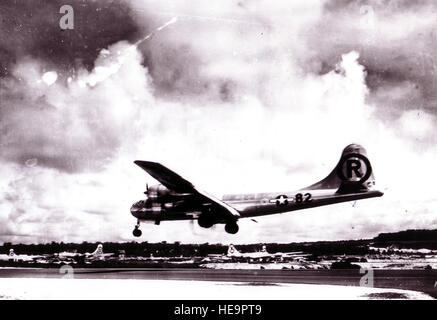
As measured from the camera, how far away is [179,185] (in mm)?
22375

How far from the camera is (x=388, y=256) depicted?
919 inches

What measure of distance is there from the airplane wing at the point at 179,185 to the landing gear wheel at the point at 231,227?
0.54 meters

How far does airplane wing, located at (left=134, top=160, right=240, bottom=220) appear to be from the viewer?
784 inches

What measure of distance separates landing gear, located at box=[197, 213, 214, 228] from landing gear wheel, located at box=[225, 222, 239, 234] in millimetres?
909

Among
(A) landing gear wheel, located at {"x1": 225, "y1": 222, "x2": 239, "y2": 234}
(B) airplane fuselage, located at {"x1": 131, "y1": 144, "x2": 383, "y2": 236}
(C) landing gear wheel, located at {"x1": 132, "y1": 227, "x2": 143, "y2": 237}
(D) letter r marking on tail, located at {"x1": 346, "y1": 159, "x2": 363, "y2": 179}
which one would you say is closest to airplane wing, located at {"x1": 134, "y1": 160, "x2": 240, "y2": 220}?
(B) airplane fuselage, located at {"x1": 131, "y1": 144, "x2": 383, "y2": 236}

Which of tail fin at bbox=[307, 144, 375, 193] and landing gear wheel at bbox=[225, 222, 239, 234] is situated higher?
tail fin at bbox=[307, 144, 375, 193]

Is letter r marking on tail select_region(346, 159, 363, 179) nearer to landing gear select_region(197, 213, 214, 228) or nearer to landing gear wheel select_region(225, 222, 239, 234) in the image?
landing gear wheel select_region(225, 222, 239, 234)

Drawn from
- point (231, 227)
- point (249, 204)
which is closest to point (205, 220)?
point (231, 227)

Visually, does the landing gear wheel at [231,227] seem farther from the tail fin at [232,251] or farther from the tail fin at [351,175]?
the tail fin at [351,175]
